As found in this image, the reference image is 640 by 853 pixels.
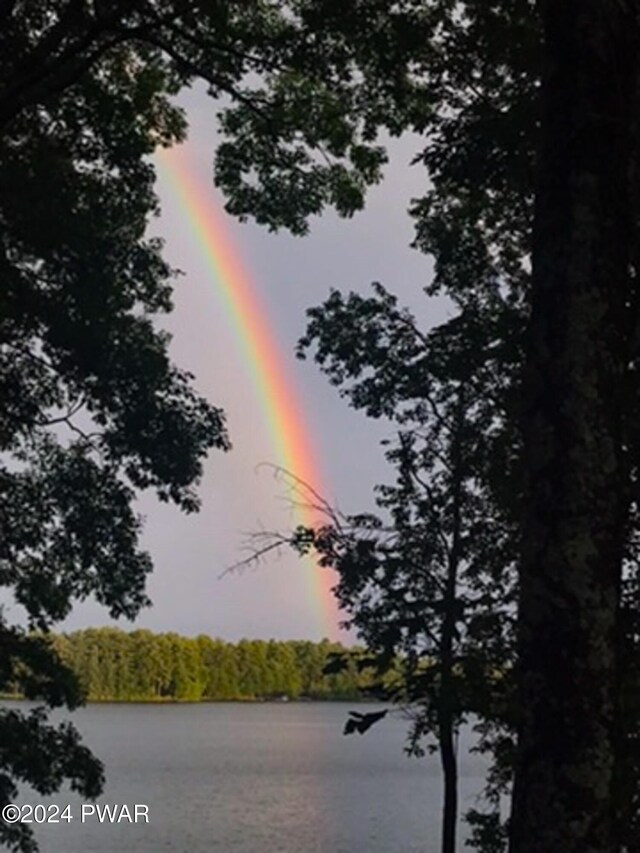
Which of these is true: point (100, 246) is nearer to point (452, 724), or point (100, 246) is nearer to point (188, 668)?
point (452, 724)

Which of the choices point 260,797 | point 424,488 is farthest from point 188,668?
point 424,488

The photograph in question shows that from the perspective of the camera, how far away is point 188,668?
134 metres

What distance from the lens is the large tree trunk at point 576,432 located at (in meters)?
3.10

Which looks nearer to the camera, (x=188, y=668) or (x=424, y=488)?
(x=424, y=488)

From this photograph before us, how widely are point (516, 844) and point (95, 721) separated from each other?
479ft

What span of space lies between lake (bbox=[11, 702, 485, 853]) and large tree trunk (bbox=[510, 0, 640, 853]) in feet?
7.37

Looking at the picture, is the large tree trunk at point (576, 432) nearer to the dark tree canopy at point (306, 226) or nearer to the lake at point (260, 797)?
the dark tree canopy at point (306, 226)

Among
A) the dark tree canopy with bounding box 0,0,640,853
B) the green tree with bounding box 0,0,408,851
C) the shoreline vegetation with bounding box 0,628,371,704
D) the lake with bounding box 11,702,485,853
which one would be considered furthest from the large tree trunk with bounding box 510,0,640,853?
the shoreline vegetation with bounding box 0,628,371,704

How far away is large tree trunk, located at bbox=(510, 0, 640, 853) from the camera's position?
3.10 meters

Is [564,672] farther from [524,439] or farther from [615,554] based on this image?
[524,439]

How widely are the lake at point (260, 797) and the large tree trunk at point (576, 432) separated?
2.25 meters

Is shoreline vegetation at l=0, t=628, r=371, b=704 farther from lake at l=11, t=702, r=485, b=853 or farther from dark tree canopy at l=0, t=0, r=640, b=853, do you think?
dark tree canopy at l=0, t=0, r=640, b=853

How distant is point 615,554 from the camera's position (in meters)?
3.27

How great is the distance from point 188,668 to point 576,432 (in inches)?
5308
